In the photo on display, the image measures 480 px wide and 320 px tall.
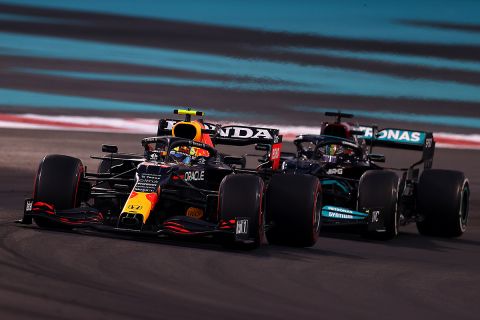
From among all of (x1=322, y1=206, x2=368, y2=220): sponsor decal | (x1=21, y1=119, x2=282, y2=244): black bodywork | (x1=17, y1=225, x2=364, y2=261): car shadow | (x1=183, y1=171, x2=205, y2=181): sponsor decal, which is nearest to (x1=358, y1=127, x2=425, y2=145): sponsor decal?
(x1=21, y1=119, x2=282, y2=244): black bodywork

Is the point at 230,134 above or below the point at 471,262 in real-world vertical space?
above

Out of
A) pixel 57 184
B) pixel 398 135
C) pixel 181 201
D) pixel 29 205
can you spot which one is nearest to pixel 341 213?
pixel 181 201

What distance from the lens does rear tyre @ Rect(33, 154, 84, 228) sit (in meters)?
16.4

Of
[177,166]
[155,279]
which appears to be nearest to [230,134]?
[177,166]

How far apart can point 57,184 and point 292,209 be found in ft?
9.98

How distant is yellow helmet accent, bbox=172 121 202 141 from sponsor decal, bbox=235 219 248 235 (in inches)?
193

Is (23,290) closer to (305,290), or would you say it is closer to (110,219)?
(305,290)

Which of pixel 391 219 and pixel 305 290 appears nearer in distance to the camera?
pixel 305 290

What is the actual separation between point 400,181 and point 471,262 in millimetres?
3690

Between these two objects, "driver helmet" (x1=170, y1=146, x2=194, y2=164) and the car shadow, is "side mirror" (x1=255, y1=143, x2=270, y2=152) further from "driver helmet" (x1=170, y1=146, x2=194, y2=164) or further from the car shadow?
the car shadow

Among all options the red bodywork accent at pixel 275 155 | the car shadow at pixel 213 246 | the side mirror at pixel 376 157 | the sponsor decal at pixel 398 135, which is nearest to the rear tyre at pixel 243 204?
the car shadow at pixel 213 246

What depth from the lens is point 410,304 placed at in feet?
37.8

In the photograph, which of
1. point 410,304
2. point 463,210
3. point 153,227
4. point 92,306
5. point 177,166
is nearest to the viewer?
point 92,306

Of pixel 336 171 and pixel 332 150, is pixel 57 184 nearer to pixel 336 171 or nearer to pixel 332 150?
pixel 336 171
